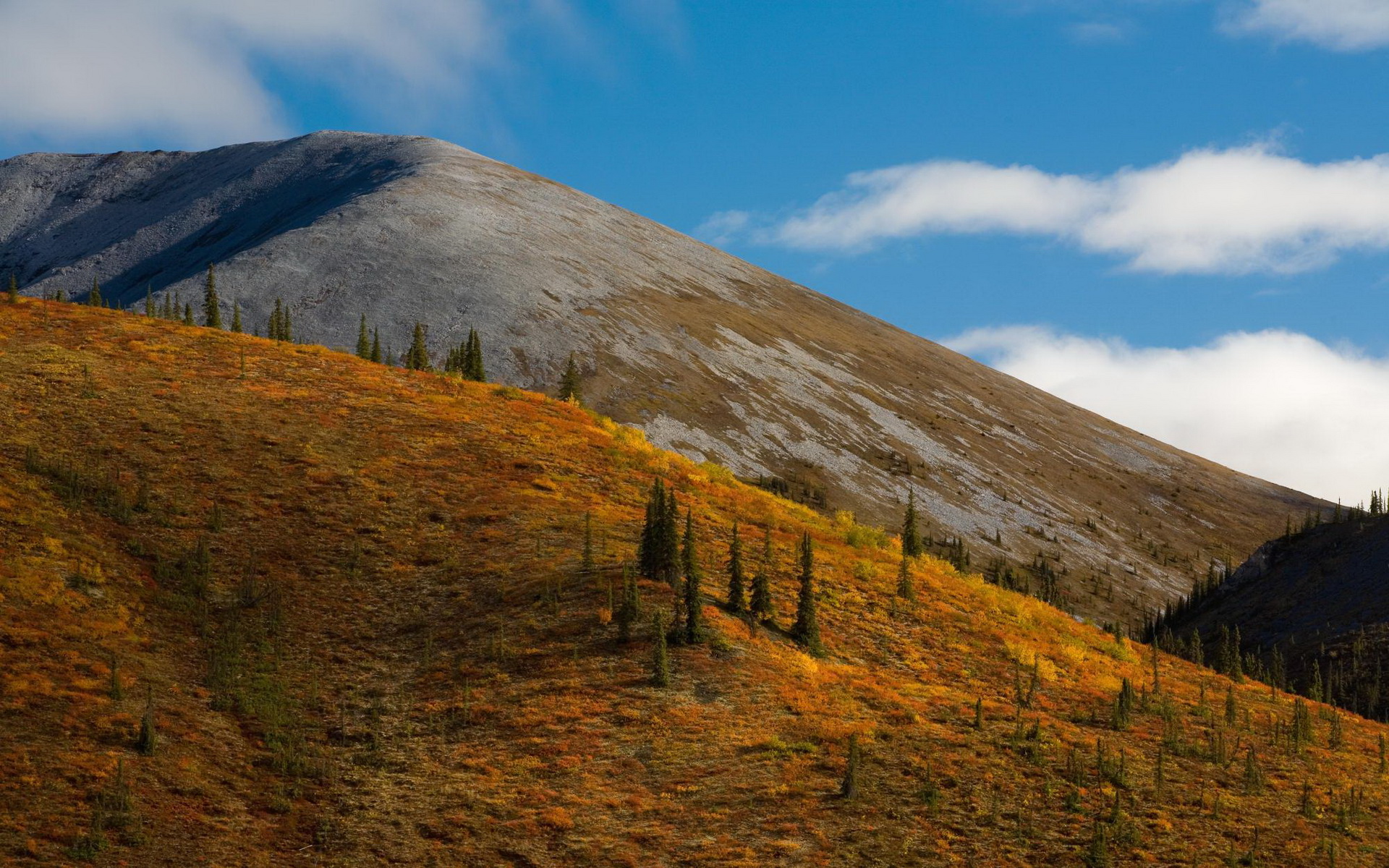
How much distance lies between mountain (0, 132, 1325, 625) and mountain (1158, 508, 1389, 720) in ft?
64.6

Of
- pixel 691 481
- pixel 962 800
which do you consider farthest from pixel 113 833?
pixel 691 481

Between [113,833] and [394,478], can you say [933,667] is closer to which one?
[394,478]

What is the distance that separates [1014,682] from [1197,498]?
558ft

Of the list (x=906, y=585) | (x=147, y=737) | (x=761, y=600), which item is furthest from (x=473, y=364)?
(x=147, y=737)

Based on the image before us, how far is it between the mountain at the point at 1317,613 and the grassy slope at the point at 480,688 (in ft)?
107

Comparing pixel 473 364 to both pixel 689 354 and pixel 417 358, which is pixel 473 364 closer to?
pixel 417 358

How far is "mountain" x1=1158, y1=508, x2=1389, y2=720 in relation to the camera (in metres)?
73.8

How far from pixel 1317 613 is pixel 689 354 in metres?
80.1

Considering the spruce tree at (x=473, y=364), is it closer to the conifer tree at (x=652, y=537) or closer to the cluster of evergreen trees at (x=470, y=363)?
the cluster of evergreen trees at (x=470, y=363)

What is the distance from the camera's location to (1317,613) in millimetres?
87750

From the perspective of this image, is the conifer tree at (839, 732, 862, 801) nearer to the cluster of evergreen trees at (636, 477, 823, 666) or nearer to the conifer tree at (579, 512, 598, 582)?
the cluster of evergreen trees at (636, 477, 823, 666)

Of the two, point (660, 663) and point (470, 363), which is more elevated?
point (470, 363)

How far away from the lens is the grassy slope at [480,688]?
23562mm

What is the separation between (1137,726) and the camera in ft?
106
